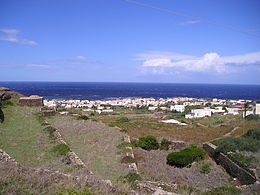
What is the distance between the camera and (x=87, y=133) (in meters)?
16.0

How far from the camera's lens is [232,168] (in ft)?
41.5

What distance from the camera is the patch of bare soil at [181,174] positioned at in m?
10.3

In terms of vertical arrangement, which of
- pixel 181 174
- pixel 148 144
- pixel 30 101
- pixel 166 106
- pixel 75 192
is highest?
pixel 30 101

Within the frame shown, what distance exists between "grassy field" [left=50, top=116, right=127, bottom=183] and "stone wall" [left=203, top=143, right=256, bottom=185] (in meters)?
5.79

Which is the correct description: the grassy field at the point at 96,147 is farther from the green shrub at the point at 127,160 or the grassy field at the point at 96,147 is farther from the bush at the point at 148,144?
the bush at the point at 148,144

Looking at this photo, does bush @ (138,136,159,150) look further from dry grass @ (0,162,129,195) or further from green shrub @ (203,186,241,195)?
dry grass @ (0,162,129,195)

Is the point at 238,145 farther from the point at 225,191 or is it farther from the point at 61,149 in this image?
the point at 61,149

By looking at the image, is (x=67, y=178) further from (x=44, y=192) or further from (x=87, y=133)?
(x=87, y=133)

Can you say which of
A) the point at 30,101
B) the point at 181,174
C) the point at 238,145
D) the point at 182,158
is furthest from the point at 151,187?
the point at 30,101

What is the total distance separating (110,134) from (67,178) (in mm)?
10593

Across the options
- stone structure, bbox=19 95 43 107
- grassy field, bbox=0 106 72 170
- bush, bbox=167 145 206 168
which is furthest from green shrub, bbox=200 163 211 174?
stone structure, bbox=19 95 43 107

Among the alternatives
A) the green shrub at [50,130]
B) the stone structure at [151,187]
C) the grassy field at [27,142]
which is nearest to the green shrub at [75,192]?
the stone structure at [151,187]

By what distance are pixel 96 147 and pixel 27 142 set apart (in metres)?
3.53

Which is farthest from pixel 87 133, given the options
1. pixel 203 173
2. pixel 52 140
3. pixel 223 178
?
Answer: pixel 223 178
